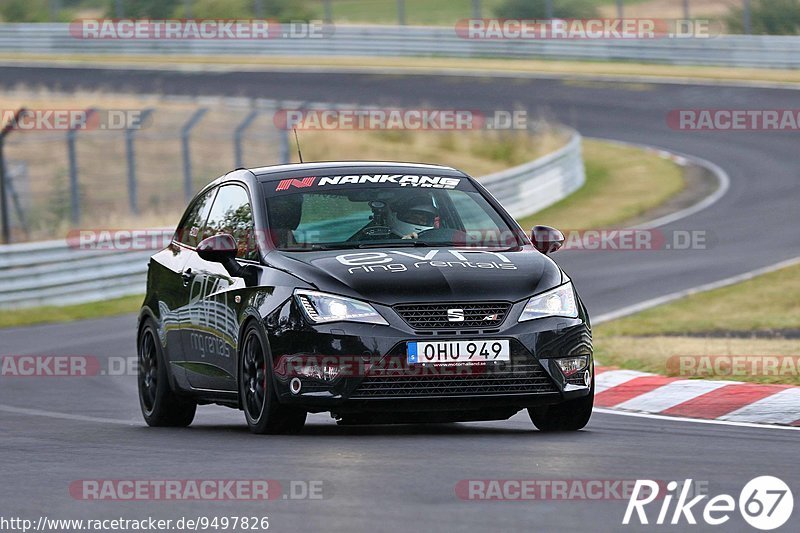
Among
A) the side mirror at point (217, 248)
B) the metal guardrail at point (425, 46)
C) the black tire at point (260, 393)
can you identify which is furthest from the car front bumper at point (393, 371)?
the metal guardrail at point (425, 46)

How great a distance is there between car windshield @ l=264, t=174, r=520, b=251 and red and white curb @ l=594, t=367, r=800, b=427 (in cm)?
174

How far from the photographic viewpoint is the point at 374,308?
27.8 ft

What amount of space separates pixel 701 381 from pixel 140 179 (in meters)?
22.7

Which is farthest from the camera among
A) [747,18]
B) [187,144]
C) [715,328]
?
[747,18]

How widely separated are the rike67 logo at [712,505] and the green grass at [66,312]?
47.7ft

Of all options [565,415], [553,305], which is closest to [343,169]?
[553,305]

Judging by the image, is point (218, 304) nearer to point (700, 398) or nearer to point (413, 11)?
point (700, 398)

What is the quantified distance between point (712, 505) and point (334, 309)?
2.80 m

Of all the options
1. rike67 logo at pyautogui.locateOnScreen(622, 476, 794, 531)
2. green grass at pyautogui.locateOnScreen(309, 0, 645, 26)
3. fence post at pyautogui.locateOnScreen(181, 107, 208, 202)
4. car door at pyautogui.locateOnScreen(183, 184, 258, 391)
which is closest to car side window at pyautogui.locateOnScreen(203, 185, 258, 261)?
car door at pyautogui.locateOnScreen(183, 184, 258, 391)

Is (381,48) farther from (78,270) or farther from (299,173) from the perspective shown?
(299,173)

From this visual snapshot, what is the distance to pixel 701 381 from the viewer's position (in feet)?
37.2

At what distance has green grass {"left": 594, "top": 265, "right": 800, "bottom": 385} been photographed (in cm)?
1321

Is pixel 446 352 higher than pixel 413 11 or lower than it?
higher

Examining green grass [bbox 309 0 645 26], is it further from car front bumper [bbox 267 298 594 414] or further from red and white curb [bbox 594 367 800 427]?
Result: car front bumper [bbox 267 298 594 414]
